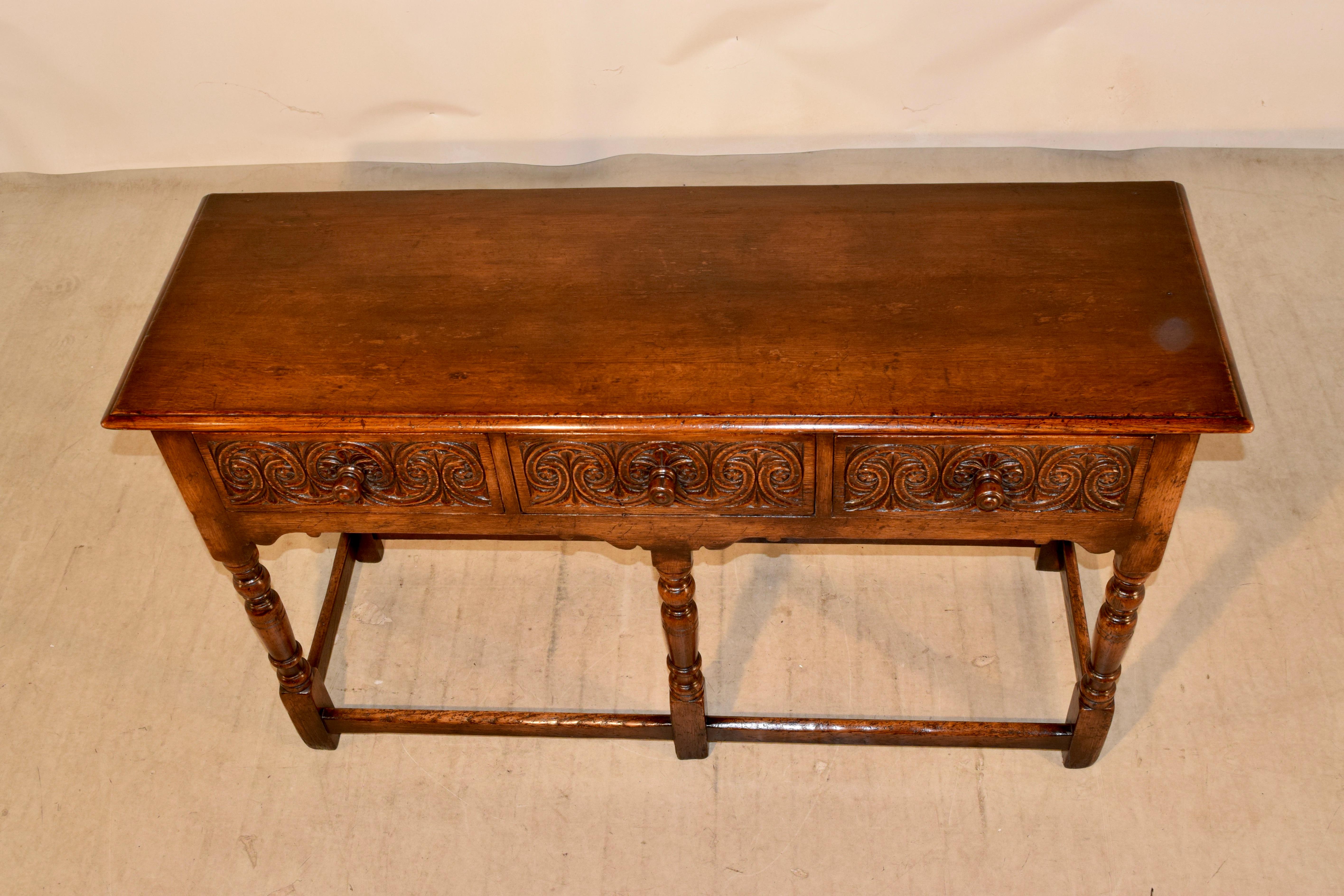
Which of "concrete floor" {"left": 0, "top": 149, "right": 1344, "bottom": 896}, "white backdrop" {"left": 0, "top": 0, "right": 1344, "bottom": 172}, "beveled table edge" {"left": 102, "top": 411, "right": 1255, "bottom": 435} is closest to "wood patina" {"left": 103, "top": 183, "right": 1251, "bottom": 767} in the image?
"beveled table edge" {"left": 102, "top": 411, "right": 1255, "bottom": 435}

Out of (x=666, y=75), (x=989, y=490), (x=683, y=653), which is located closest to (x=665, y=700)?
(x=683, y=653)

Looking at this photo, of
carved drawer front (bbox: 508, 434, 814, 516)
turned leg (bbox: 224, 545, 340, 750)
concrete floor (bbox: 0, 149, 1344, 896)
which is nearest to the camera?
carved drawer front (bbox: 508, 434, 814, 516)

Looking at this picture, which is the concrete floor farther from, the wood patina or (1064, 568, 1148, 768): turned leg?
the wood patina

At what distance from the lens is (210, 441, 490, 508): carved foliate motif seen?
2617mm

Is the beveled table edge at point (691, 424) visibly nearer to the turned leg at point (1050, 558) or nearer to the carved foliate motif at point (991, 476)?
the carved foliate motif at point (991, 476)

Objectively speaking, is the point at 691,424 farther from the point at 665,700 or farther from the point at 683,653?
the point at 665,700

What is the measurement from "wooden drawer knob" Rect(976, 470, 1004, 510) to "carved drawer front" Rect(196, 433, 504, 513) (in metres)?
0.89

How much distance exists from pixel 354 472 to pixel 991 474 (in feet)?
3.82

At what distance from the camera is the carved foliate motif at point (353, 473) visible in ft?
8.59

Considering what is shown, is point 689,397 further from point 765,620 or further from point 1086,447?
point 765,620

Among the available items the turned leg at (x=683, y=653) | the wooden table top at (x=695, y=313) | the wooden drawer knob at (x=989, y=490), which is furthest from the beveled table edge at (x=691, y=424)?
the turned leg at (x=683, y=653)

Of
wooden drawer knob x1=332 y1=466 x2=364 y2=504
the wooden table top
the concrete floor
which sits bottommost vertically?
the concrete floor

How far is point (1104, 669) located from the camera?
9.70 ft

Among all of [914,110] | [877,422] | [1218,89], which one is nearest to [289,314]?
[877,422]
